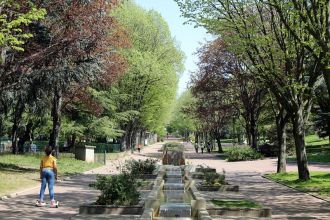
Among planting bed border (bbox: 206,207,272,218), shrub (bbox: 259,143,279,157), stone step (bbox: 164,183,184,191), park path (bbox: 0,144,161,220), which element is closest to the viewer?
park path (bbox: 0,144,161,220)

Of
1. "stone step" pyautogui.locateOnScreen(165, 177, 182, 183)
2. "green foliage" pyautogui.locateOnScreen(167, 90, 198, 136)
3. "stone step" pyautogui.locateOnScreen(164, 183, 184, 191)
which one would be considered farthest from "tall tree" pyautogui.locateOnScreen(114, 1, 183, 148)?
"stone step" pyautogui.locateOnScreen(164, 183, 184, 191)

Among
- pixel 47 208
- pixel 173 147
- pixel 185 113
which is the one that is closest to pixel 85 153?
pixel 173 147

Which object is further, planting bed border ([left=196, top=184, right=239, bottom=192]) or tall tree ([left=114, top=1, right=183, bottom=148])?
tall tree ([left=114, top=1, right=183, bottom=148])

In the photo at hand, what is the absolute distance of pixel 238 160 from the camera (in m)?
42.0

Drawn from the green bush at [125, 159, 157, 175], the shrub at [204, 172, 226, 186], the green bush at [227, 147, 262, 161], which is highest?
the green bush at [227, 147, 262, 161]

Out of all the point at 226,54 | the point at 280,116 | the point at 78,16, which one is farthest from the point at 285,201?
the point at 226,54

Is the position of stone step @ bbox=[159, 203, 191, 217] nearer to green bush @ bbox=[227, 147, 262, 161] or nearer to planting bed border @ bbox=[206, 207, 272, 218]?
planting bed border @ bbox=[206, 207, 272, 218]

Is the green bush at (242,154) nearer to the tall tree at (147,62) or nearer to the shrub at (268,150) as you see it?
the shrub at (268,150)

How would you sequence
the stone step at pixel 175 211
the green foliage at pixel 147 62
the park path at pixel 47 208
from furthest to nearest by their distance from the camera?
1. the green foliage at pixel 147 62
2. the stone step at pixel 175 211
3. the park path at pixel 47 208

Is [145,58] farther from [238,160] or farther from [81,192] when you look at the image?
[81,192]

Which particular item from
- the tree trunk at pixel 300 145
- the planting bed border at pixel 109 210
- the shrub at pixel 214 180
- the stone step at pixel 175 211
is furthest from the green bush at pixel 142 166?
the planting bed border at pixel 109 210

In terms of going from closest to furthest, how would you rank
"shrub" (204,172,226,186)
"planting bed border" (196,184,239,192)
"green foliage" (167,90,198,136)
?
"planting bed border" (196,184,239,192)
"shrub" (204,172,226,186)
"green foliage" (167,90,198,136)

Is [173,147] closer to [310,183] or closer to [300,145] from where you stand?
[300,145]

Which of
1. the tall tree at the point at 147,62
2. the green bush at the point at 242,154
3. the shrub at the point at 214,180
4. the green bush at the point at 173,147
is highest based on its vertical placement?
the tall tree at the point at 147,62
